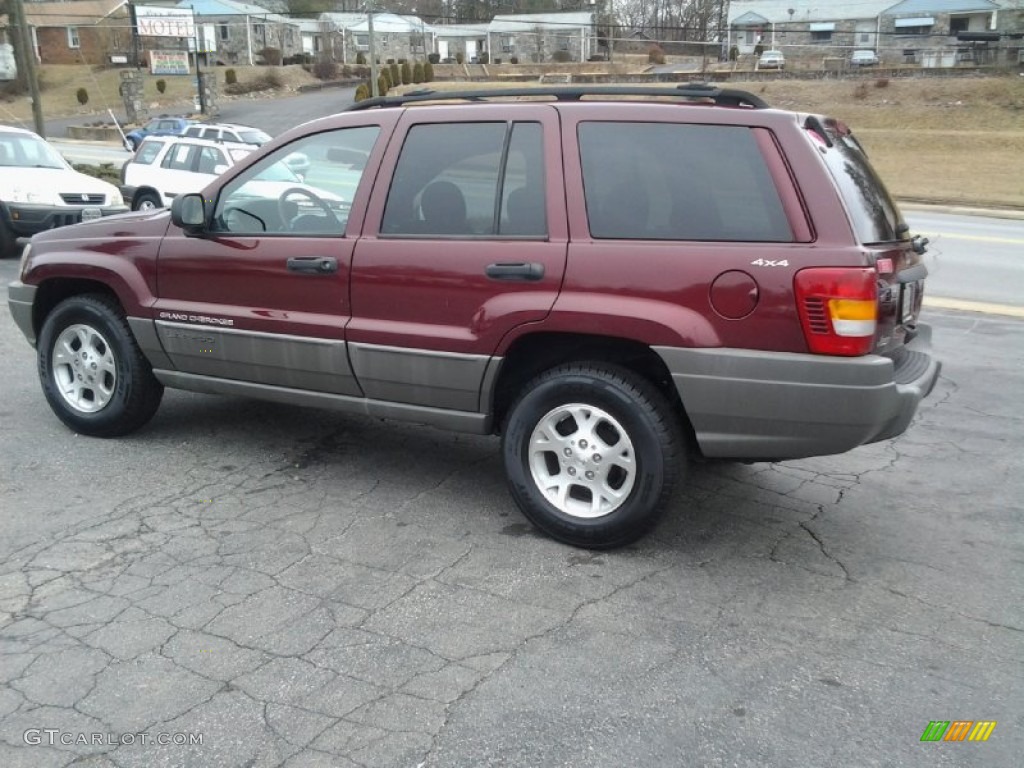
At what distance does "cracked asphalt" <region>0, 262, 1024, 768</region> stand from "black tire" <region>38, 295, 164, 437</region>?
5.8 inches

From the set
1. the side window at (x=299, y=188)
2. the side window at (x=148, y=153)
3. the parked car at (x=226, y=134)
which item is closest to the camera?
the side window at (x=299, y=188)

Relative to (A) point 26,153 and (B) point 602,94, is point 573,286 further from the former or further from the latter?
(A) point 26,153

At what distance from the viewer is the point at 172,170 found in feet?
59.8

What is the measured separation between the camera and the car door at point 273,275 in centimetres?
475

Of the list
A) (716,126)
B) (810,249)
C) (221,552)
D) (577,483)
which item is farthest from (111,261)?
(810,249)

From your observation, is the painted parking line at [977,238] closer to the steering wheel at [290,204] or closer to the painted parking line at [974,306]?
the painted parking line at [974,306]

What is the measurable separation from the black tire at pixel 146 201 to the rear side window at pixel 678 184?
15.8m

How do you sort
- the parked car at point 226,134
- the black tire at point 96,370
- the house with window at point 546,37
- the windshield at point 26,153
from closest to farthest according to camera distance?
the black tire at point 96,370
the windshield at point 26,153
the parked car at point 226,134
the house with window at point 546,37

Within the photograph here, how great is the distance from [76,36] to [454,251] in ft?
285

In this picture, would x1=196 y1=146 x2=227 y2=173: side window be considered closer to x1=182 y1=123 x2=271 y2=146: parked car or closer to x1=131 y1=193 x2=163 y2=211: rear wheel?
x1=131 y1=193 x2=163 y2=211: rear wheel

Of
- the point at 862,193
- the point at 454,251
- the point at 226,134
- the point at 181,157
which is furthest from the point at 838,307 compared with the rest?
the point at 226,134

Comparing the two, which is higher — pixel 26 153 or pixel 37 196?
pixel 26 153

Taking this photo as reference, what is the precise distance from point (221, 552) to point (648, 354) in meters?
2.06

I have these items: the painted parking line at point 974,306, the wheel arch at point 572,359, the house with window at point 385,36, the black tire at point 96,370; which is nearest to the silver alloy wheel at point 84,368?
A: the black tire at point 96,370
